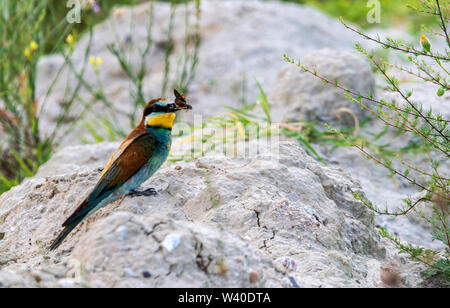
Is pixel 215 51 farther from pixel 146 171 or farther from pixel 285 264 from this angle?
pixel 285 264

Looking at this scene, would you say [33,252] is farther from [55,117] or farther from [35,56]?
[55,117]

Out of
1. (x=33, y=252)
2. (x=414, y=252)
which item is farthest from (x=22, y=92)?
(x=414, y=252)

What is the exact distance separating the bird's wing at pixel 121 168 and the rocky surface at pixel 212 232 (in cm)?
8

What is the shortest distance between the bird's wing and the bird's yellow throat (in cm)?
7

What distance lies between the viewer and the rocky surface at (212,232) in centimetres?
192

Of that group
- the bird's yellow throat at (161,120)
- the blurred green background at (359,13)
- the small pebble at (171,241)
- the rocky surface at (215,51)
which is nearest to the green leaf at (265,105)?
the rocky surface at (215,51)

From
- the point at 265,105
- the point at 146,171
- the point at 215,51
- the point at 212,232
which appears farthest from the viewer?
the point at 215,51

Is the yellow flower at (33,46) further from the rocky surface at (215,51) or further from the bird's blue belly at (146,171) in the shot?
the bird's blue belly at (146,171)

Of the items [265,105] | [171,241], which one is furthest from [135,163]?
[265,105]

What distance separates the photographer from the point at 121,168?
2463mm

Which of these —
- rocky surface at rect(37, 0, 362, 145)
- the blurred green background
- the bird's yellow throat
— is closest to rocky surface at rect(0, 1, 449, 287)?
the bird's yellow throat

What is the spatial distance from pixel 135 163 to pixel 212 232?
21.9 inches
